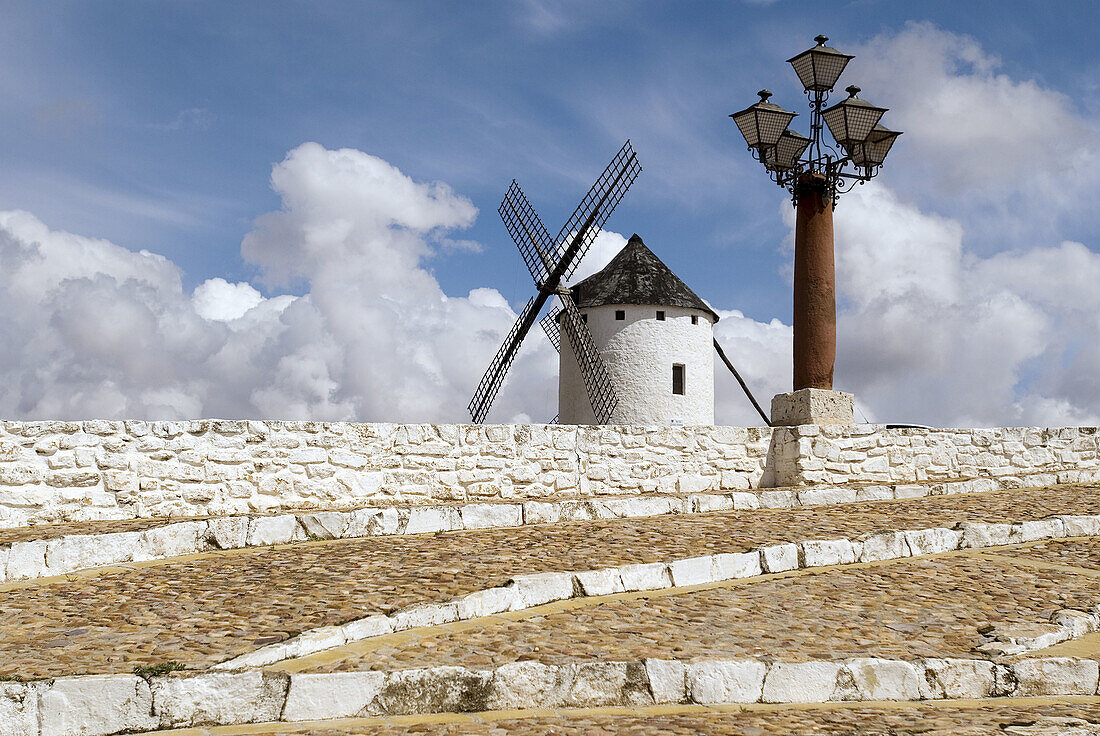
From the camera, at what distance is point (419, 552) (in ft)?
26.1

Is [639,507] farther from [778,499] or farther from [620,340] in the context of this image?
[620,340]

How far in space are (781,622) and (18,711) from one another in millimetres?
4177

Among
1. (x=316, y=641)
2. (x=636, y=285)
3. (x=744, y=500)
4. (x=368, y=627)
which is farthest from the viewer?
(x=636, y=285)

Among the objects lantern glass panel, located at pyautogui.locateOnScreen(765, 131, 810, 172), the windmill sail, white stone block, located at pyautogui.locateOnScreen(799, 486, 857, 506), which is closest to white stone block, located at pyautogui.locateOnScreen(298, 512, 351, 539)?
white stone block, located at pyautogui.locateOnScreen(799, 486, 857, 506)

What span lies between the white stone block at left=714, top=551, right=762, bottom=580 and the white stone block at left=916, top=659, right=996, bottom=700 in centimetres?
216

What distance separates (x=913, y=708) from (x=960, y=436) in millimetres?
9900

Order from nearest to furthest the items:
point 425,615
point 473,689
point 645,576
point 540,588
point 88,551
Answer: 1. point 473,689
2. point 425,615
3. point 540,588
4. point 645,576
5. point 88,551

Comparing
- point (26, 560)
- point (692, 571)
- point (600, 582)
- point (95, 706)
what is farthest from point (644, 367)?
point (95, 706)

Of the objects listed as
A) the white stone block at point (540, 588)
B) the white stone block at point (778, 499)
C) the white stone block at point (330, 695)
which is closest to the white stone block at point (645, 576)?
the white stone block at point (540, 588)

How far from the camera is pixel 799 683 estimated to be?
16.7ft

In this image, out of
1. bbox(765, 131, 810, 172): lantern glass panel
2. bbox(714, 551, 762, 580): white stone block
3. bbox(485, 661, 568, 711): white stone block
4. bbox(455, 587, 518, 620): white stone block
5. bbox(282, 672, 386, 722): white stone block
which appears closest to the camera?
bbox(282, 672, 386, 722): white stone block

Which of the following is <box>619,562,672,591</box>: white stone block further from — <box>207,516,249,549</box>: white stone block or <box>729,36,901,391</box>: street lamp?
<box>729,36,901,391</box>: street lamp

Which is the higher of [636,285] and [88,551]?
[636,285]

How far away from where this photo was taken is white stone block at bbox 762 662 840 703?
5055 millimetres
